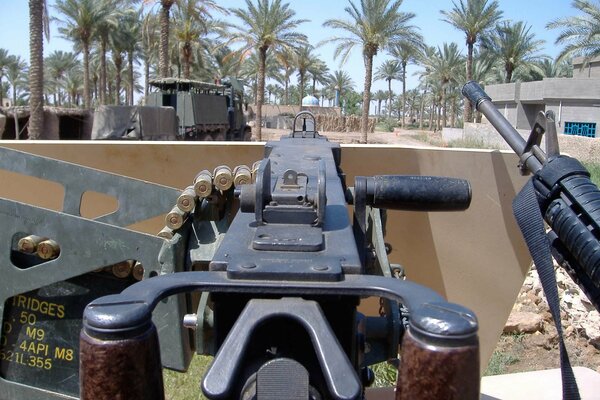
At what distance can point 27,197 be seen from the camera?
174 inches

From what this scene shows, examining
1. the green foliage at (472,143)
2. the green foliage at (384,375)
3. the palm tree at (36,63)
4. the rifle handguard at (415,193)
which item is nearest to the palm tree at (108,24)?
the palm tree at (36,63)

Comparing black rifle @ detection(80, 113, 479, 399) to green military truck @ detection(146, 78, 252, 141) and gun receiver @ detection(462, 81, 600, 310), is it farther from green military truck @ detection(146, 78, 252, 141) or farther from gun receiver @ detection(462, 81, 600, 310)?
green military truck @ detection(146, 78, 252, 141)

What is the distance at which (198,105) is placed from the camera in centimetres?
2136

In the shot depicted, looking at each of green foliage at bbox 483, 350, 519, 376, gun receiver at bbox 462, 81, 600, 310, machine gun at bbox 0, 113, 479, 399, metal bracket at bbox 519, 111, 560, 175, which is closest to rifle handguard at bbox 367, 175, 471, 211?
machine gun at bbox 0, 113, 479, 399

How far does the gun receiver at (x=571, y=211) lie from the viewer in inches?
92.5

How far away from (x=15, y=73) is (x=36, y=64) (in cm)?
3547

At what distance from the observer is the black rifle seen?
0.96 m

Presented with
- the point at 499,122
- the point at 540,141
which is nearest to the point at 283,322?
the point at 540,141

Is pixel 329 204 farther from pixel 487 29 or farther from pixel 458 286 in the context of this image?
pixel 487 29

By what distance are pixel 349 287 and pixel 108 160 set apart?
351cm

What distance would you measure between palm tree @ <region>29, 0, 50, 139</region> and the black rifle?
57.1 ft

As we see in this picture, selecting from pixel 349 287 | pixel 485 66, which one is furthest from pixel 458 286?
pixel 485 66

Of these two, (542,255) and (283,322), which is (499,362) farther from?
(283,322)

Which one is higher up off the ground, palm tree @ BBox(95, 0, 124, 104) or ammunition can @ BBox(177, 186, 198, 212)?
palm tree @ BBox(95, 0, 124, 104)
